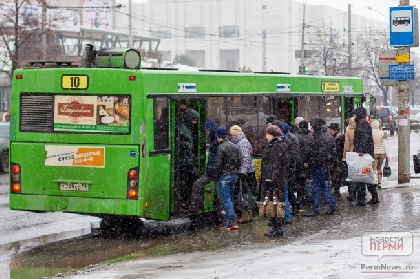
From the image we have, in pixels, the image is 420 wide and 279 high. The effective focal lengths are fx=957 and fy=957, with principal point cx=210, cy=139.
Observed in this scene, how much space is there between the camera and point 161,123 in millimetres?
13977

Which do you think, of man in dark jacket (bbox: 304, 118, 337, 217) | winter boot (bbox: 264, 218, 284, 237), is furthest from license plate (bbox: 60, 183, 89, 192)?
man in dark jacket (bbox: 304, 118, 337, 217)

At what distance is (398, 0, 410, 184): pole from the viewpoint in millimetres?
20891

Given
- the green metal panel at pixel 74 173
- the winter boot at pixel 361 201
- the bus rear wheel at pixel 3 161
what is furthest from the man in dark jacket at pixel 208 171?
the bus rear wheel at pixel 3 161

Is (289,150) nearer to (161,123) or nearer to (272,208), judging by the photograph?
(272,208)

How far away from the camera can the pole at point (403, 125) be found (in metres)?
20.9

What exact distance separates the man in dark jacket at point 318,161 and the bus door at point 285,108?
62.0 inches

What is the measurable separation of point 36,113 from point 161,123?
1835 millimetres

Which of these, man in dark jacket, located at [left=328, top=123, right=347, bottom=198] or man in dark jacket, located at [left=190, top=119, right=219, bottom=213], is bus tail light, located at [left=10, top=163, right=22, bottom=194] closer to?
man in dark jacket, located at [left=190, top=119, right=219, bottom=213]

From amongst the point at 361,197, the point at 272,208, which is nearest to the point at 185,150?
the point at 272,208

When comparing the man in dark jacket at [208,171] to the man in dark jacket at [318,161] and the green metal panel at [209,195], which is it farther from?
the man in dark jacket at [318,161]

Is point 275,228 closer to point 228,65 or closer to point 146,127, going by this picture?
point 146,127

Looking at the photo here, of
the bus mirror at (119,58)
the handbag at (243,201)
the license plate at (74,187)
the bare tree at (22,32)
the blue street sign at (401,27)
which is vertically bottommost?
the handbag at (243,201)

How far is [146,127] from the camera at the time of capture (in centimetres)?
1350

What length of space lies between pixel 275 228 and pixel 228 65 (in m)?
97.8
